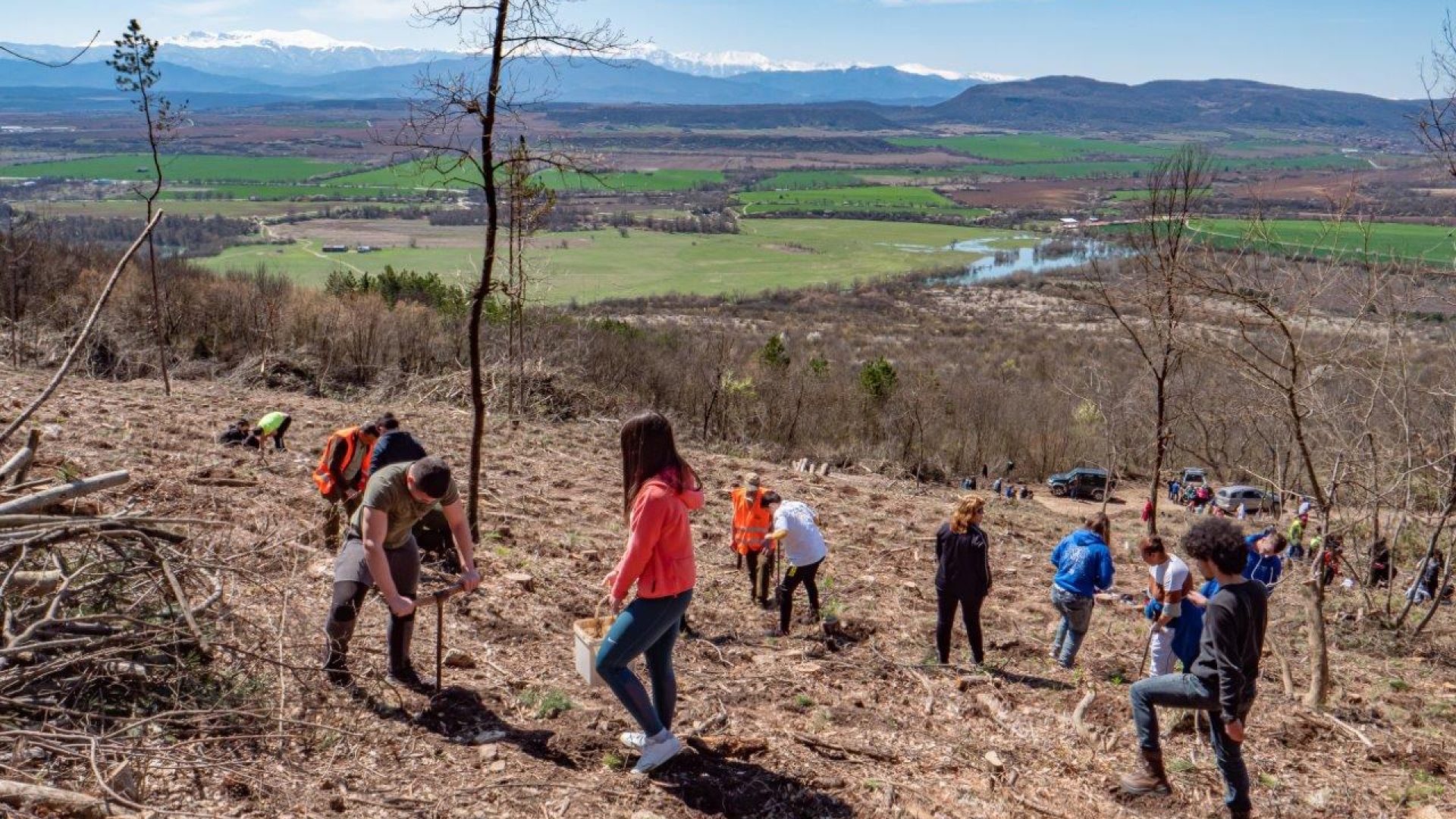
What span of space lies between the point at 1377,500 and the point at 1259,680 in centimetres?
209

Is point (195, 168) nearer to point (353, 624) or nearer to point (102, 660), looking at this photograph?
point (353, 624)

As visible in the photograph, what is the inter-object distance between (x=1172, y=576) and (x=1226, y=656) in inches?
93.1

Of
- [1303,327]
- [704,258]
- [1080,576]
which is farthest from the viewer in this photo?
[704,258]

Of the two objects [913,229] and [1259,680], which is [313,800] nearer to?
[1259,680]

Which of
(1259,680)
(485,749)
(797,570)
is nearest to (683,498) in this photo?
(485,749)

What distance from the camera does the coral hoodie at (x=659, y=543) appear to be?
4.34 metres

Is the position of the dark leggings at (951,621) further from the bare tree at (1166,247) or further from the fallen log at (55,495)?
the fallen log at (55,495)

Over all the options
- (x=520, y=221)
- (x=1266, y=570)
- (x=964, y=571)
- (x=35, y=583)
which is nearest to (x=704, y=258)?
(x=520, y=221)

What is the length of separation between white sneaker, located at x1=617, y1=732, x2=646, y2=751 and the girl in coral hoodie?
407 millimetres

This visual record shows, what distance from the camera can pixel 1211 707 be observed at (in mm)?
4668

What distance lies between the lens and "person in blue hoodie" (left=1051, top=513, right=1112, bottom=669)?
744 centimetres

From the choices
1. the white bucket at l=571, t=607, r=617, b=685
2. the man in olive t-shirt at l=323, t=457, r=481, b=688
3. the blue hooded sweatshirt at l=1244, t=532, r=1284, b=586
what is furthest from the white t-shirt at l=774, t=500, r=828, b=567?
the blue hooded sweatshirt at l=1244, t=532, r=1284, b=586

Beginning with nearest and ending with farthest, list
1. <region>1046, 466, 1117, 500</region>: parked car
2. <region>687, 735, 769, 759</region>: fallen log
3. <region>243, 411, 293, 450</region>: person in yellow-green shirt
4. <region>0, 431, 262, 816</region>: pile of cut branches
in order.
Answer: <region>0, 431, 262, 816</region>: pile of cut branches → <region>687, 735, 769, 759</region>: fallen log → <region>243, 411, 293, 450</region>: person in yellow-green shirt → <region>1046, 466, 1117, 500</region>: parked car

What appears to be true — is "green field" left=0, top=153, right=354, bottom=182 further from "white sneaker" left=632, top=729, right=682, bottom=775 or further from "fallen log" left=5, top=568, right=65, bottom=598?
"white sneaker" left=632, top=729, right=682, bottom=775
